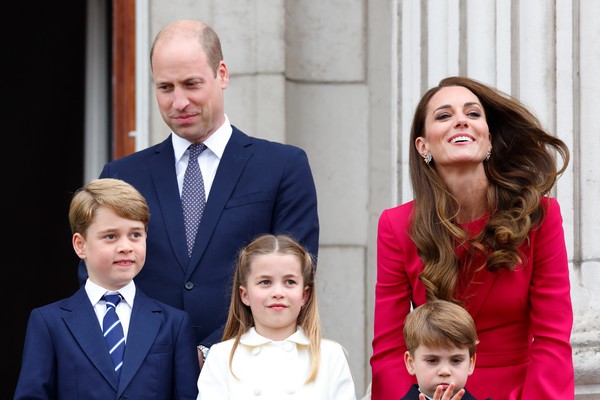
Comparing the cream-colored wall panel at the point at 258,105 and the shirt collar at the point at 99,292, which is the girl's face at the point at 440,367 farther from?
the cream-colored wall panel at the point at 258,105

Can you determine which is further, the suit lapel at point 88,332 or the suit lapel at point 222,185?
the suit lapel at point 222,185

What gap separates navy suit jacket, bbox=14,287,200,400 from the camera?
153 inches

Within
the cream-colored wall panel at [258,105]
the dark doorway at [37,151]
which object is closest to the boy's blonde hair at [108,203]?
the cream-colored wall panel at [258,105]

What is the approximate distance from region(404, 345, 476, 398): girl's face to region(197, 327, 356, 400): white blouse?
9.5 inches

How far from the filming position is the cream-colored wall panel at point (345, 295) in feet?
21.2

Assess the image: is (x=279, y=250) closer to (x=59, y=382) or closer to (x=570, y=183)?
(x=59, y=382)

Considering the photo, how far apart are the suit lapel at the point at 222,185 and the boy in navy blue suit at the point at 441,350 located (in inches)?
30.9

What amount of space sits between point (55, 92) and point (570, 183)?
507 cm

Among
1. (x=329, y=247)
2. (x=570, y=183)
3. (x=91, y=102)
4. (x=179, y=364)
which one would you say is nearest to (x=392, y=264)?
(x=179, y=364)

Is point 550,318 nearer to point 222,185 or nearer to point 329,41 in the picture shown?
point 222,185

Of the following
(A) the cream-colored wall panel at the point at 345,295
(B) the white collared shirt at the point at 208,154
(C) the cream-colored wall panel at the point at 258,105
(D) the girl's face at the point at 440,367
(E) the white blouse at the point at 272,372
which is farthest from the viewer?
(A) the cream-colored wall panel at the point at 345,295

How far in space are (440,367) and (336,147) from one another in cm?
293

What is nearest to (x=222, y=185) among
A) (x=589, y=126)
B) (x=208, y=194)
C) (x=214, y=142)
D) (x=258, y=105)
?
(x=208, y=194)

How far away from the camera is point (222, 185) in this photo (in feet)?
13.9
